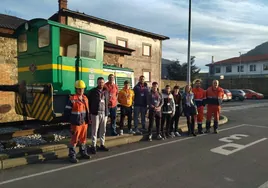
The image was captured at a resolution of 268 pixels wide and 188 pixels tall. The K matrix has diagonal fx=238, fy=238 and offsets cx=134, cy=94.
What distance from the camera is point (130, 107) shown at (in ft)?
26.7

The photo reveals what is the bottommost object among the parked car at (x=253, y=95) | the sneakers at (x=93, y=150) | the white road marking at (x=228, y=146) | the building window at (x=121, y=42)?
the white road marking at (x=228, y=146)

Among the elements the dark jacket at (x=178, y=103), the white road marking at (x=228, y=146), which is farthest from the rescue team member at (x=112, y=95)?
the white road marking at (x=228, y=146)

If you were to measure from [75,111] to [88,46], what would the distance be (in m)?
3.04

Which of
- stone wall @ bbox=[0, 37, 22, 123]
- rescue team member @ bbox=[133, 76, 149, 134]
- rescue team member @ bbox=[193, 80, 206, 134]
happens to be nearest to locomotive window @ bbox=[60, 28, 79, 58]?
rescue team member @ bbox=[133, 76, 149, 134]

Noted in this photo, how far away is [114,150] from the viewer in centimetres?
662

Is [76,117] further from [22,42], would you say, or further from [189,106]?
[189,106]

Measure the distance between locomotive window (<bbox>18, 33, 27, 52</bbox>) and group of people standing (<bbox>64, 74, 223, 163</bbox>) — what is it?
8.80 ft

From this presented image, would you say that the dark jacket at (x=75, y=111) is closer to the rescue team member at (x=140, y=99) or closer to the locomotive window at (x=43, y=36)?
the locomotive window at (x=43, y=36)

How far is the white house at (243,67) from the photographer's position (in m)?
52.8

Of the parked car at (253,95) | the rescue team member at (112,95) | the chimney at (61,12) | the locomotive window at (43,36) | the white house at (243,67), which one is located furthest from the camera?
the white house at (243,67)

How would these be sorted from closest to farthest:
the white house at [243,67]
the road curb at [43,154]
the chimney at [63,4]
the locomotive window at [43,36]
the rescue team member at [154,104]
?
Answer: the road curb at [43,154] < the locomotive window at [43,36] < the rescue team member at [154,104] < the chimney at [63,4] < the white house at [243,67]

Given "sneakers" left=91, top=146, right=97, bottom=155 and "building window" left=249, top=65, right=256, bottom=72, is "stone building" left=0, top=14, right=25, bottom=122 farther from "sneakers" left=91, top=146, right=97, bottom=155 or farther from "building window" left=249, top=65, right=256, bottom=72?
"building window" left=249, top=65, right=256, bottom=72

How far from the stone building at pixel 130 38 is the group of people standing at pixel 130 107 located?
10928 mm

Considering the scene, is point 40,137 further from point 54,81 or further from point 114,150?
point 114,150
